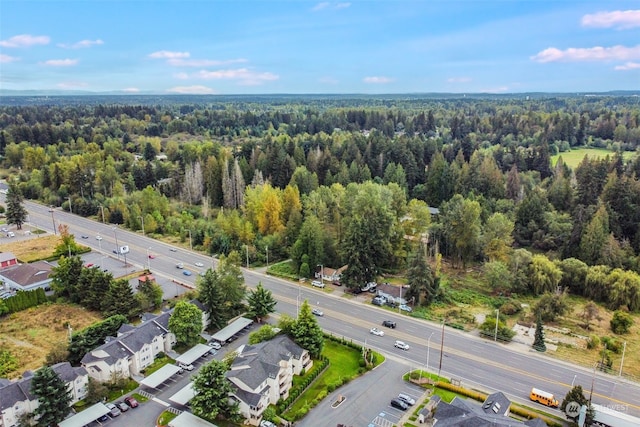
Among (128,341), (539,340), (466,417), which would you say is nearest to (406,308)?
(539,340)

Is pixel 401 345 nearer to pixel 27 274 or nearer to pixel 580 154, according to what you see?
pixel 27 274

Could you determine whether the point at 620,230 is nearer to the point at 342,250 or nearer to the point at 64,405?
the point at 342,250

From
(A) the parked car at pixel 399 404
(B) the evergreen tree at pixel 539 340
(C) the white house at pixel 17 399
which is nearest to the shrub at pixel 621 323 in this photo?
(B) the evergreen tree at pixel 539 340

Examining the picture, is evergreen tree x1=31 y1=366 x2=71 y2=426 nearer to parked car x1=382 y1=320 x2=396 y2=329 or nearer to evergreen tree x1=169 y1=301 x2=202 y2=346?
evergreen tree x1=169 y1=301 x2=202 y2=346

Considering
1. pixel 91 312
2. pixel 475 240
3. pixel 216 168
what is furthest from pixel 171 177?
pixel 475 240

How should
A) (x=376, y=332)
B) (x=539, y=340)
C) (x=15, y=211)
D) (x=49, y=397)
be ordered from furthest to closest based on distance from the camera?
(x=15, y=211), (x=376, y=332), (x=539, y=340), (x=49, y=397)
